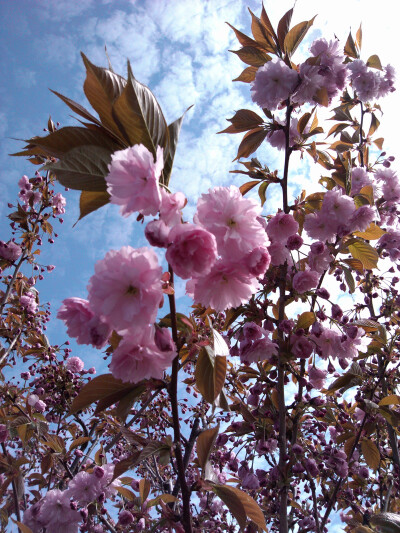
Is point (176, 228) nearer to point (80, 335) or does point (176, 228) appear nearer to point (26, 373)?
point (80, 335)

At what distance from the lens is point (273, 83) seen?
74.3 inches

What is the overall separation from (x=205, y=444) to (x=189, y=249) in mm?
685

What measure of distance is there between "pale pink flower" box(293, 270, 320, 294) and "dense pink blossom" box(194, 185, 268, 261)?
0.80 metres

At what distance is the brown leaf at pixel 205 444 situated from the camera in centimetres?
110

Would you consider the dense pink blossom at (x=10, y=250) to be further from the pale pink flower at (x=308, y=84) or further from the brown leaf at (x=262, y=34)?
the pale pink flower at (x=308, y=84)

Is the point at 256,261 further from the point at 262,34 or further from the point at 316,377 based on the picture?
the point at 262,34

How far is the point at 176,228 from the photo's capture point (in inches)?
29.6

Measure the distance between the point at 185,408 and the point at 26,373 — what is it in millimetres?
1829

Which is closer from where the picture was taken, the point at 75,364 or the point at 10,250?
the point at 75,364

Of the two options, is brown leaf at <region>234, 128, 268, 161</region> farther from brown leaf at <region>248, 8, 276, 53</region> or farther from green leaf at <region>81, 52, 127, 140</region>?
green leaf at <region>81, 52, 127, 140</region>

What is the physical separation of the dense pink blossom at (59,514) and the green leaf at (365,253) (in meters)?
2.05

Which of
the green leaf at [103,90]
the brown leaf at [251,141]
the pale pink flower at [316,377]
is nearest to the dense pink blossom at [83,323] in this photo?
the green leaf at [103,90]

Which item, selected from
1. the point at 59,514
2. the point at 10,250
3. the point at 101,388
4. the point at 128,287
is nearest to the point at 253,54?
the point at 128,287

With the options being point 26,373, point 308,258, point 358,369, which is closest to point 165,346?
point 308,258
